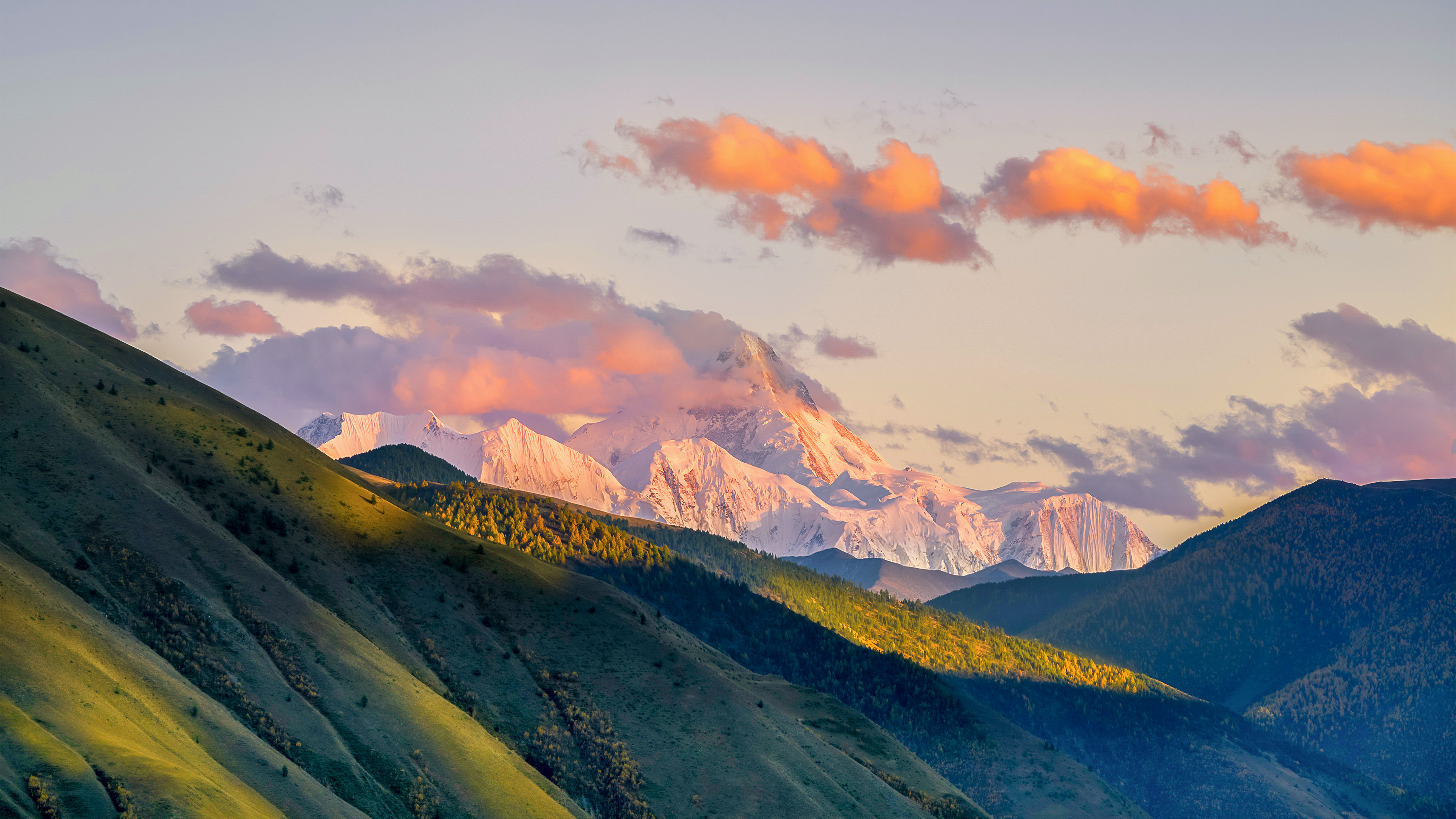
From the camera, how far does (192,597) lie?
15550cm

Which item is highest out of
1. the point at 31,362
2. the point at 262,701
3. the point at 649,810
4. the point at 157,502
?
the point at 31,362

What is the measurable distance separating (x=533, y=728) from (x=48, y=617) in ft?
288

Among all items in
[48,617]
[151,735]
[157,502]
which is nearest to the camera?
[151,735]

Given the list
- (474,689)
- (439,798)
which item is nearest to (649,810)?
(474,689)

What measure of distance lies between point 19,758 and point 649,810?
108378 mm

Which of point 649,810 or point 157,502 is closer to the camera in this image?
point 157,502

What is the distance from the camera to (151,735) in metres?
113

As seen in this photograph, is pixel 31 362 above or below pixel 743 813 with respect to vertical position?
above

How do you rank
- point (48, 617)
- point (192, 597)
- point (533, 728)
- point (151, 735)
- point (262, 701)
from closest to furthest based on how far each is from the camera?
point (151, 735), point (48, 617), point (262, 701), point (192, 597), point (533, 728)

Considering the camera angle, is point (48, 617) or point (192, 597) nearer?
point (48, 617)

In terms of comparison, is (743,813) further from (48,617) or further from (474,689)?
(48,617)

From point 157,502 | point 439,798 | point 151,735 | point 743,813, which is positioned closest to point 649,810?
point 743,813

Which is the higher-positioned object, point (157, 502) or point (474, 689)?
point (157, 502)

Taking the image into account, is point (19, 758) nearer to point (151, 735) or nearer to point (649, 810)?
point (151, 735)
